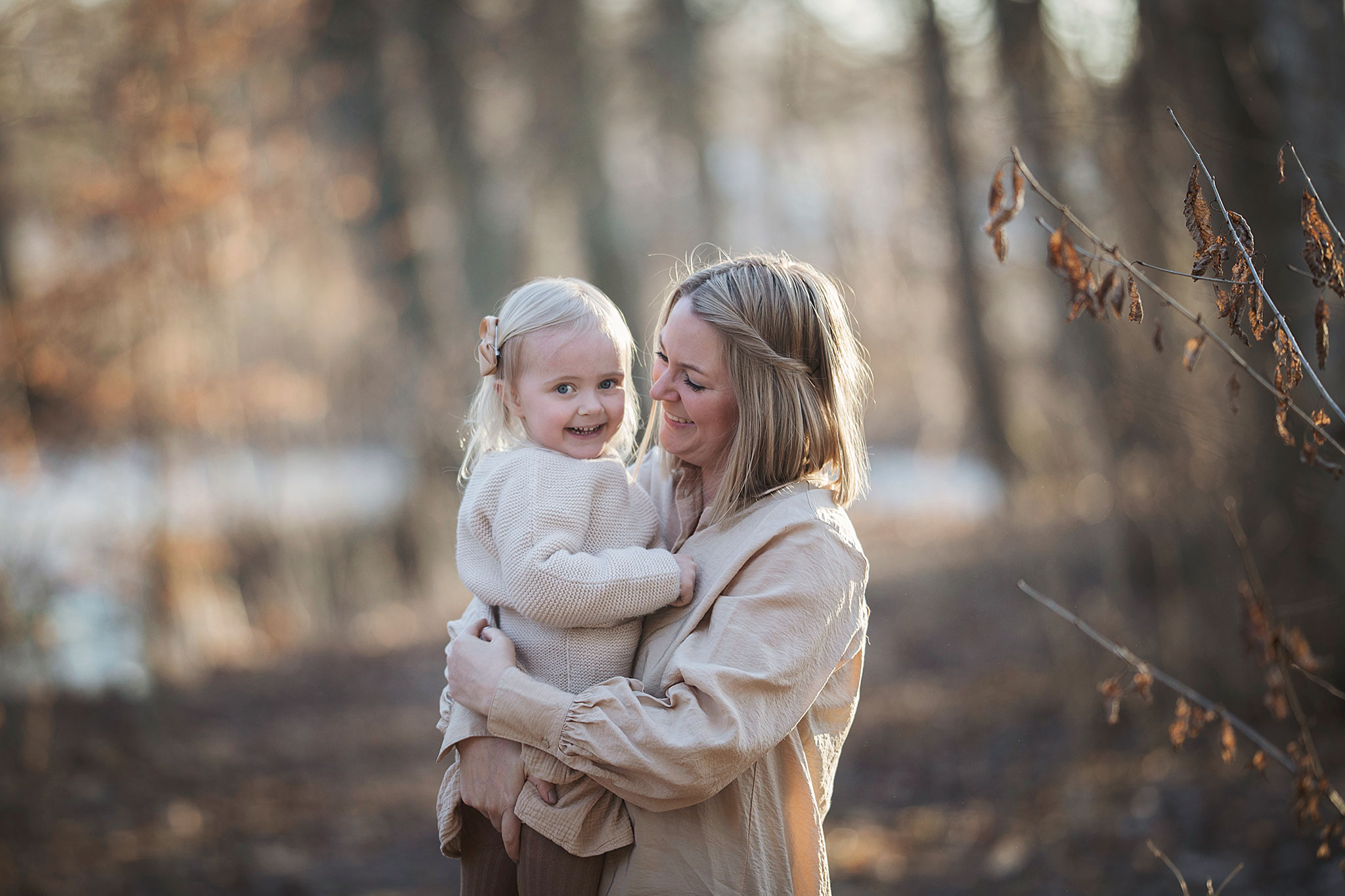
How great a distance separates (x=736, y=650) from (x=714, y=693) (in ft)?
0.34

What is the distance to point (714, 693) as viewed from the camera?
6.48 ft

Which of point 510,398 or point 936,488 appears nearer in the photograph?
point 510,398

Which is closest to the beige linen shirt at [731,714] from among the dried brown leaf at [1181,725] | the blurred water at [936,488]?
the dried brown leaf at [1181,725]

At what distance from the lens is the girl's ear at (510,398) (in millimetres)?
2455

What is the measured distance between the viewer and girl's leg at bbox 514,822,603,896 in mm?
2111

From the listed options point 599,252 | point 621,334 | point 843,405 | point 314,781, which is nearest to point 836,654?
point 843,405

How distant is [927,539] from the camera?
1323 cm

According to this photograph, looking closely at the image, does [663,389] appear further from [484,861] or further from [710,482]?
[484,861]

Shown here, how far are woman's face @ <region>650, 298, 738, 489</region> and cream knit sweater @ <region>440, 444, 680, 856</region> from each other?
16cm

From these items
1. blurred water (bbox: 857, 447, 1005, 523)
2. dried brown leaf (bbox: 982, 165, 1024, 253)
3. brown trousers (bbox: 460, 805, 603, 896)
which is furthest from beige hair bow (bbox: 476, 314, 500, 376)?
blurred water (bbox: 857, 447, 1005, 523)

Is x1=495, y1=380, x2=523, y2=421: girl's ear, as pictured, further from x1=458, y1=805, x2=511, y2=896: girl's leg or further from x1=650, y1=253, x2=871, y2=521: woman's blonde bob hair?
x1=458, y1=805, x2=511, y2=896: girl's leg

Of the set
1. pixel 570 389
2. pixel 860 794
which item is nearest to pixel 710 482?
pixel 570 389

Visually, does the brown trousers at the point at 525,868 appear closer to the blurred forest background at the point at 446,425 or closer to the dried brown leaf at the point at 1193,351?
the dried brown leaf at the point at 1193,351

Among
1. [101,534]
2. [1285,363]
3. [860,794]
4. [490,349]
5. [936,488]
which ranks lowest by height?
[936,488]
